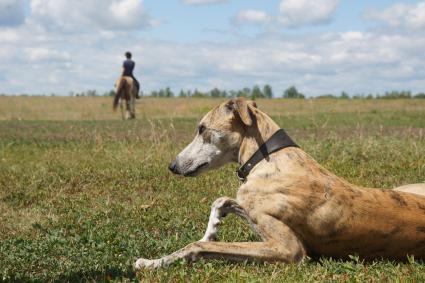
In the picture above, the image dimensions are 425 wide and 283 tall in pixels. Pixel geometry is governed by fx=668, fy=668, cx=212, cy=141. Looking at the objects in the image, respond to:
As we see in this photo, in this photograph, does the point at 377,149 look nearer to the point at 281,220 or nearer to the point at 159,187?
the point at 159,187

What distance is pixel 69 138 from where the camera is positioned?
55.2ft

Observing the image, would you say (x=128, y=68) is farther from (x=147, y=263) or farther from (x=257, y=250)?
(x=257, y=250)

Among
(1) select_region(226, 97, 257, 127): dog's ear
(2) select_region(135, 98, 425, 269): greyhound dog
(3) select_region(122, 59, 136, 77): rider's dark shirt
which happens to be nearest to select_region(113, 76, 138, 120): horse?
(3) select_region(122, 59, 136, 77): rider's dark shirt

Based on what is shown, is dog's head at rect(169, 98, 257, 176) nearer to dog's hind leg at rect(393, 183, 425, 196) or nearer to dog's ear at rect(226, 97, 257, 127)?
dog's ear at rect(226, 97, 257, 127)

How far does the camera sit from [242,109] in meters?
6.16

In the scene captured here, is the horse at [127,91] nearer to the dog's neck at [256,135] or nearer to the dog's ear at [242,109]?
the dog's ear at [242,109]

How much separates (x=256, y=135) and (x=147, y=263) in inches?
61.3

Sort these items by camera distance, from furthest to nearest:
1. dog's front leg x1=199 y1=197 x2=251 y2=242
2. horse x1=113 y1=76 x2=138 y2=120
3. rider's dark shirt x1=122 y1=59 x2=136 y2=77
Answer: rider's dark shirt x1=122 y1=59 x2=136 y2=77, horse x1=113 y1=76 x2=138 y2=120, dog's front leg x1=199 y1=197 x2=251 y2=242

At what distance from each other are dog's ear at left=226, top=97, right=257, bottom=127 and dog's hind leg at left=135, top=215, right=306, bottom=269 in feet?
3.21

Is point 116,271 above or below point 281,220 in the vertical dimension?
below

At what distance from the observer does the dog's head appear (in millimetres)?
6254

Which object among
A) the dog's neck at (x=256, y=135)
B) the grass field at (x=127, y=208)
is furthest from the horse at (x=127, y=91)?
the dog's neck at (x=256, y=135)

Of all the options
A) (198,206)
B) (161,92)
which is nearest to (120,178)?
(198,206)

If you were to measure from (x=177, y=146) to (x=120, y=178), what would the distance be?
11.5 feet
